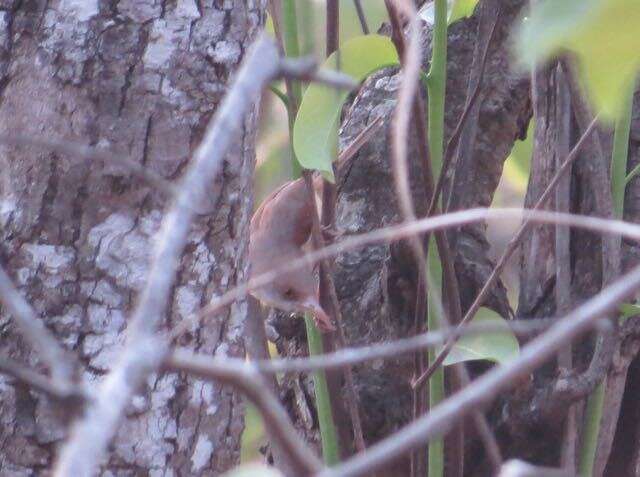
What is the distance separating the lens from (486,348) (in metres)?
1.06

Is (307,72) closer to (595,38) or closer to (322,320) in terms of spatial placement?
(595,38)

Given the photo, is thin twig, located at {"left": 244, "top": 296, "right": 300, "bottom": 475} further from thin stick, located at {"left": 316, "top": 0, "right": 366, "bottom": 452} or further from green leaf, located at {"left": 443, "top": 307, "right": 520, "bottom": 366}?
green leaf, located at {"left": 443, "top": 307, "right": 520, "bottom": 366}

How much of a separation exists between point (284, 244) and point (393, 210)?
0.20 m

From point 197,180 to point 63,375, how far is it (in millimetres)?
91

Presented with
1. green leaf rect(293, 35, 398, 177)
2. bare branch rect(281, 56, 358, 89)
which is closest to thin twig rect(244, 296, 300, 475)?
green leaf rect(293, 35, 398, 177)

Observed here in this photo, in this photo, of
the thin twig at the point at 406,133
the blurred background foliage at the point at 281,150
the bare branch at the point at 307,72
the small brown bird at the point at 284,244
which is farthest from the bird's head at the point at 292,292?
the bare branch at the point at 307,72

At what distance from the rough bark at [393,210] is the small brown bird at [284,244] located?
0.09 meters

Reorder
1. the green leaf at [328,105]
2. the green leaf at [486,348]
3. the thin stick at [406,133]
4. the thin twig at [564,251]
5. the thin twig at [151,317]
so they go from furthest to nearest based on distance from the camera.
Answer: the thin twig at [564,251], the green leaf at [486,348], the green leaf at [328,105], the thin stick at [406,133], the thin twig at [151,317]

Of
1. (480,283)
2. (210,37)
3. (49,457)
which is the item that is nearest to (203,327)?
(49,457)

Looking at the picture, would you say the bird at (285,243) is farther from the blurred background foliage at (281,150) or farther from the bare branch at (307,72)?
the bare branch at (307,72)

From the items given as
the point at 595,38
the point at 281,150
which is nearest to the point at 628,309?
the point at 595,38

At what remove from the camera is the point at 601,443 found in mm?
1294

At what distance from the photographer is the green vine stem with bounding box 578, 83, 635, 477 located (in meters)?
1.13

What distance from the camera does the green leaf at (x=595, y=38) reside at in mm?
366
